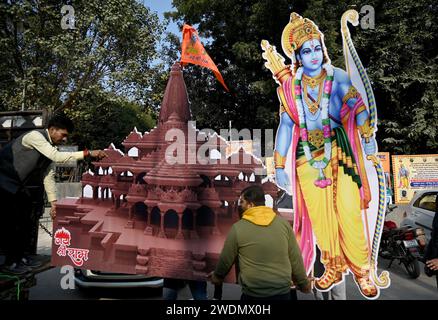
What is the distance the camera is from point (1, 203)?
2783 mm

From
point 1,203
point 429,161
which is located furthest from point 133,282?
point 429,161

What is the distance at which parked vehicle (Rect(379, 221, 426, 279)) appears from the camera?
4.11 m

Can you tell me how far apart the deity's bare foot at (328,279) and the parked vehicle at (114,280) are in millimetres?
1736

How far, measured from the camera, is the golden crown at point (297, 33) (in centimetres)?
273

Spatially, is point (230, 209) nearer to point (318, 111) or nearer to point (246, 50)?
point (318, 111)

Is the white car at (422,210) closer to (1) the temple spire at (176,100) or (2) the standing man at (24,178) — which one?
(1) the temple spire at (176,100)

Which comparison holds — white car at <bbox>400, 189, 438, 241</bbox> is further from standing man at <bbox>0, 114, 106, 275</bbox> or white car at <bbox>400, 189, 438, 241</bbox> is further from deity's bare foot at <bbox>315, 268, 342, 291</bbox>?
standing man at <bbox>0, 114, 106, 275</bbox>

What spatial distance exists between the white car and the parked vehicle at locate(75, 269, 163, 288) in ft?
13.5

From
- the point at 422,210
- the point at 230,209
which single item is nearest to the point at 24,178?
the point at 230,209

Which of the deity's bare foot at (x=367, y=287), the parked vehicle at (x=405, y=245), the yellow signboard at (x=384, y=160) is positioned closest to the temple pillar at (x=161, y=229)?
the deity's bare foot at (x=367, y=287)

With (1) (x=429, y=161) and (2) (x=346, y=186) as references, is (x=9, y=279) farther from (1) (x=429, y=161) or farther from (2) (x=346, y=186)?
(1) (x=429, y=161)

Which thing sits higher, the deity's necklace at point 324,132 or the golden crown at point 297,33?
the golden crown at point 297,33

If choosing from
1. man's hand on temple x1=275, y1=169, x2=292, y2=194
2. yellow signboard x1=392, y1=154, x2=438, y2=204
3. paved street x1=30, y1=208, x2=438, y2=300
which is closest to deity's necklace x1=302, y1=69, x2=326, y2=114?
man's hand on temple x1=275, y1=169, x2=292, y2=194

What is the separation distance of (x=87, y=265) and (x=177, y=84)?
1696 millimetres
